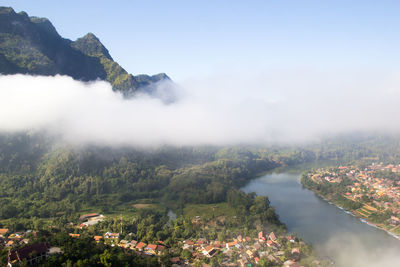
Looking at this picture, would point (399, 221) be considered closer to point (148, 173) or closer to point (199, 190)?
point (199, 190)

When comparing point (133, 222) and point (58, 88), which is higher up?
point (58, 88)

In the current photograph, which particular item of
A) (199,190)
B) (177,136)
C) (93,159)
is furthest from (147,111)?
(199,190)

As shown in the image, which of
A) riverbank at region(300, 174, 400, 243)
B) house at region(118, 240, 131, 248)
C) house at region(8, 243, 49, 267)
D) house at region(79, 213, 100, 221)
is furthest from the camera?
house at region(79, 213, 100, 221)

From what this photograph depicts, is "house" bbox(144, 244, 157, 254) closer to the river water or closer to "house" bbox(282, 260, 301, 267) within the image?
"house" bbox(282, 260, 301, 267)

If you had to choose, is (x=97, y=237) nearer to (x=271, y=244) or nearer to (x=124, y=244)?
(x=124, y=244)

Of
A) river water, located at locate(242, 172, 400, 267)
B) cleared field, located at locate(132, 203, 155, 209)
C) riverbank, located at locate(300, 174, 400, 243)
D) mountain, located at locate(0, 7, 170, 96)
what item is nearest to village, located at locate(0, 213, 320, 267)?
river water, located at locate(242, 172, 400, 267)

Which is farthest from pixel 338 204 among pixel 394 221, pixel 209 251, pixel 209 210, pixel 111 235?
pixel 111 235
